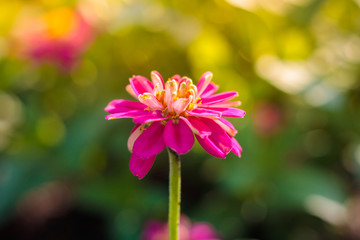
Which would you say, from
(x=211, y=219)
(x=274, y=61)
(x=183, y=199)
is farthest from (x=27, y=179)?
(x=274, y=61)

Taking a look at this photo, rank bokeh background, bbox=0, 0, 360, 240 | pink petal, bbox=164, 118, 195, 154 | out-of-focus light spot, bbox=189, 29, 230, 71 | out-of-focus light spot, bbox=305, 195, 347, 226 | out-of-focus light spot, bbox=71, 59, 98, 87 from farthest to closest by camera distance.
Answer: out-of-focus light spot, bbox=71, 59, 98, 87 < out-of-focus light spot, bbox=189, 29, 230, 71 < bokeh background, bbox=0, 0, 360, 240 < out-of-focus light spot, bbox=305, 195, 347, 226 < pink petal, bbox=164, 118, 195, 154

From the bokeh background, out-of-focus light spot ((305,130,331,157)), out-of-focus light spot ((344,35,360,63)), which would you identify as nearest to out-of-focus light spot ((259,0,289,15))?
the bokeh background

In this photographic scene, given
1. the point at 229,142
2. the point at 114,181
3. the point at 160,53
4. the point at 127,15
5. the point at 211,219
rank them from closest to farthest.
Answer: the point at 229,142, the point at 211,219, the point at 114,181, the point at 127,15, the point at 160,53

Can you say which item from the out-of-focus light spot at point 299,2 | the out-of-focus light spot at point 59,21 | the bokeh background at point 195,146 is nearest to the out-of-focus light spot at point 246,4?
the bokeh background at point 195,146

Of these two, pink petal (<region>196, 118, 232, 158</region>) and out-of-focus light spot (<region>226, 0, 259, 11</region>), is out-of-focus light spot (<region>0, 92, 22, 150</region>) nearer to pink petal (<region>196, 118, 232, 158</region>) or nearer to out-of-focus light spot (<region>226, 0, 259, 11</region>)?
out-of-focus light spot (<region>226, 0, 259, 11</region>)

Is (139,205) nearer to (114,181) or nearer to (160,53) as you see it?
(114,181)
